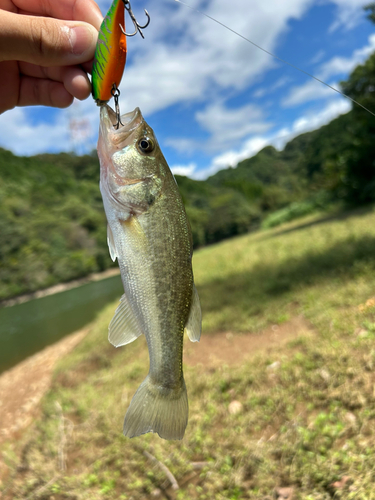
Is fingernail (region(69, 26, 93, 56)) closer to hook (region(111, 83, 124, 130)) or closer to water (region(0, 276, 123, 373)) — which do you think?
hook (region(111, 83, 124, 130))

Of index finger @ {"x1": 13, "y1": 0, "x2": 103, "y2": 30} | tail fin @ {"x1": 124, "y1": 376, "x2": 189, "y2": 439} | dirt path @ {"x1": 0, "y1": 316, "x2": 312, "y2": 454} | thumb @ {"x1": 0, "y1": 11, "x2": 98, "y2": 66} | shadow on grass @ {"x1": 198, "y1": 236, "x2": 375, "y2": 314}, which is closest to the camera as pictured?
tail fin @ {"x1": 124, "y1": 376, "x2": 189, "y2": 439}

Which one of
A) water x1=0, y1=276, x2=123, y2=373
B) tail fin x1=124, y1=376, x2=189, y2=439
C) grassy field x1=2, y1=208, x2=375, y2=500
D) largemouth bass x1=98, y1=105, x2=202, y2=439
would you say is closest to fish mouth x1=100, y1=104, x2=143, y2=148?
largemouth bass x1=98, y1=105, x2=202, y2=439

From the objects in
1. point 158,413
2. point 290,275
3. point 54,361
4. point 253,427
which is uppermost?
point 158,413

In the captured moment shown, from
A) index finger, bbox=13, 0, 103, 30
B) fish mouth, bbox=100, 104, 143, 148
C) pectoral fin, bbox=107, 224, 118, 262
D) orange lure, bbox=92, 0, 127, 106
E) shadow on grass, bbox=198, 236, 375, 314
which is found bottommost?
shadow on grass, bbox=198, 236, 375, 314

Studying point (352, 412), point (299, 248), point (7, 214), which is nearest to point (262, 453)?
point (352, 412)

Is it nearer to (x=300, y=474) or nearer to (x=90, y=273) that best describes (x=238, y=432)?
(x=300, y=474)

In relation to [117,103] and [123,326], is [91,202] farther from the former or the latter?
[123,326]

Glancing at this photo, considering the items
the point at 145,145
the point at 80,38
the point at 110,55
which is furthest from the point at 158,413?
the point at 80,38
